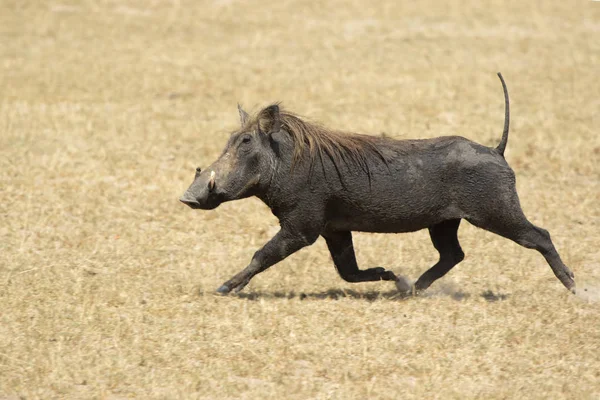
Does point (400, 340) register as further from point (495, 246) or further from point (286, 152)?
point (495, 246)

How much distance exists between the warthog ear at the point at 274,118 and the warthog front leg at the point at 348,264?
905 mm

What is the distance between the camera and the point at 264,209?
32.3ft

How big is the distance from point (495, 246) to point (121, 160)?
13.9ft

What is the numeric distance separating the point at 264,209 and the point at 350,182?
3029 mm

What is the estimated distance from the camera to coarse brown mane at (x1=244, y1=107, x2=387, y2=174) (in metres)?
6.86

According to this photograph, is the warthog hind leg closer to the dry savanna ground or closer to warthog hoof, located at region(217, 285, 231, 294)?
the dry savanna ground

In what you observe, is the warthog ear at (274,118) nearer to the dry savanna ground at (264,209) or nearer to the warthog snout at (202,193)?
the warthog snout at (202,193)

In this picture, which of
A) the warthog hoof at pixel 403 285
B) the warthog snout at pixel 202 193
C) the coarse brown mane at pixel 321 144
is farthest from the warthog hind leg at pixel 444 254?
the warthog snout at pixel 202 193

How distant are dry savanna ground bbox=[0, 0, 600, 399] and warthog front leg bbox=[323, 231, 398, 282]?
0.15 meters

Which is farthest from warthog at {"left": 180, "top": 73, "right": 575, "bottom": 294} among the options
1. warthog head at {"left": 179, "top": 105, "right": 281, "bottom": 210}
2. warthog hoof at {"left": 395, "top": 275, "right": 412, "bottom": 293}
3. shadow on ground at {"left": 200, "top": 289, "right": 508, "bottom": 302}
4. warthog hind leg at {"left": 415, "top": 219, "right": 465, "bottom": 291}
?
warthog hoof at {"left": 395, "top": 275, "right": 412, "bottom": 293}

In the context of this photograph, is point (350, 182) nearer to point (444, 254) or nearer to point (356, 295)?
point (356, 295)

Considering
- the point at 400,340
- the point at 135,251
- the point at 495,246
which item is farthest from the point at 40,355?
the point at 495,246

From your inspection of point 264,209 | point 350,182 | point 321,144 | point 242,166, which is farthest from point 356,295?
point 264,209

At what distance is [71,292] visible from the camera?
7004 millimetres
